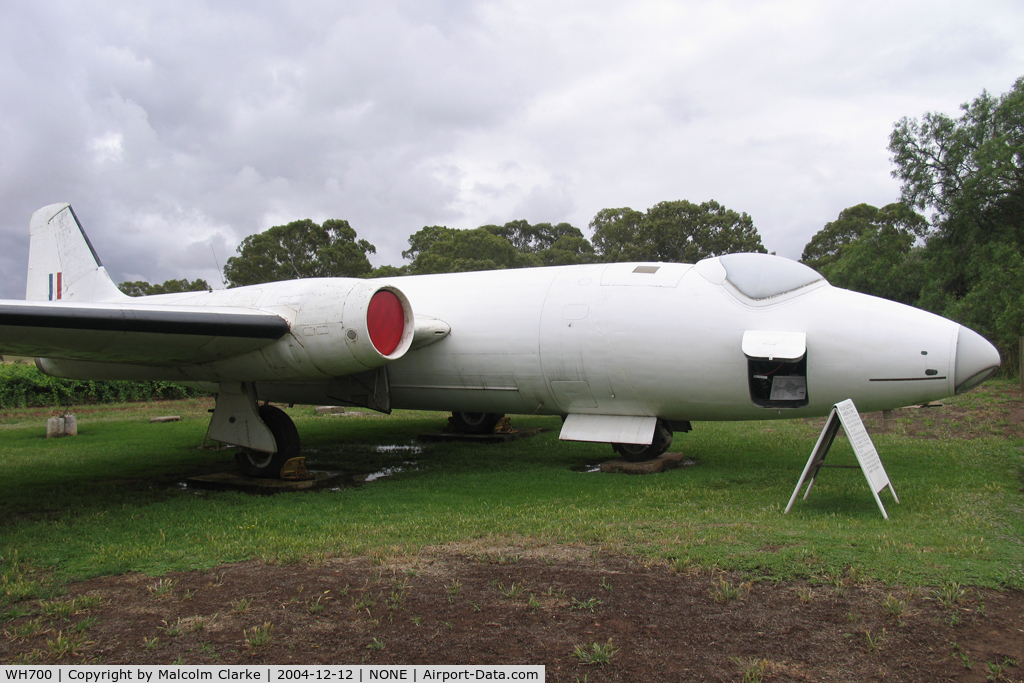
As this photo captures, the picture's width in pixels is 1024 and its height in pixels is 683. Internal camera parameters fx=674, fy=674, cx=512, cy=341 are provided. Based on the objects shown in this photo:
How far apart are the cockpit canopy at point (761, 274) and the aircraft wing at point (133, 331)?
16.2ft

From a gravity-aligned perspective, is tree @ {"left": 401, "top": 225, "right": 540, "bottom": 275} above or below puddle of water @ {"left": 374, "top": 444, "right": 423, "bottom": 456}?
above

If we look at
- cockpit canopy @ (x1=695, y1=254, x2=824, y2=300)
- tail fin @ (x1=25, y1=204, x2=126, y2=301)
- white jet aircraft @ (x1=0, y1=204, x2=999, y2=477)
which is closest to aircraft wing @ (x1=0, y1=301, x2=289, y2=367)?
white jet aircraft @ (x1=0, y1=204, x2=999, y2=477)

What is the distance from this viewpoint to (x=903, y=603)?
3.63m

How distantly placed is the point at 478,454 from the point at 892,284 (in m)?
24.4

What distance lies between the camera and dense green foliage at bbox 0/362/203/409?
19.3 metres

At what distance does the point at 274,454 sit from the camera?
8.43 m

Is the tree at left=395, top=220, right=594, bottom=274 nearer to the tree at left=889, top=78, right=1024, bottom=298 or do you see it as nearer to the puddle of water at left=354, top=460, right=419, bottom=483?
the tree at left=889, top=78, right=1024, bottom=298

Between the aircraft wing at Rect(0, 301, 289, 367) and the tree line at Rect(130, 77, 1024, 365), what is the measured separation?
17.7m

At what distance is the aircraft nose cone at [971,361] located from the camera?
6.55 meters

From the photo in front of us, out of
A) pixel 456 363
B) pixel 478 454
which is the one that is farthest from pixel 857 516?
pixel 478 454

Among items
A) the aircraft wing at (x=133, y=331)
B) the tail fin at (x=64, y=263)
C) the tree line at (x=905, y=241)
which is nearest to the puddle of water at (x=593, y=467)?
the aircraft wing at (x=133, y=331)

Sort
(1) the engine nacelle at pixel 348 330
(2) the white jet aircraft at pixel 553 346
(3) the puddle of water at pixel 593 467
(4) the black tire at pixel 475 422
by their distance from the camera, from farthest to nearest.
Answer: (4) the black tire at pixel 475 422 < (3) the puddle of water at pixel 593 467 < (1) the engine nacelle at pixel 348 330 < (2) the white jet aircraft at pixel 553 346

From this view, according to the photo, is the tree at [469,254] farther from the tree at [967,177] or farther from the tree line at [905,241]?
the tree at [967,177]

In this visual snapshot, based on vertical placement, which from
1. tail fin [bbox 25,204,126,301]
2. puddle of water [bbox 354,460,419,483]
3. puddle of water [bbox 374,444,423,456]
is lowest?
puddle of water [bbox 354,460,419,483]
